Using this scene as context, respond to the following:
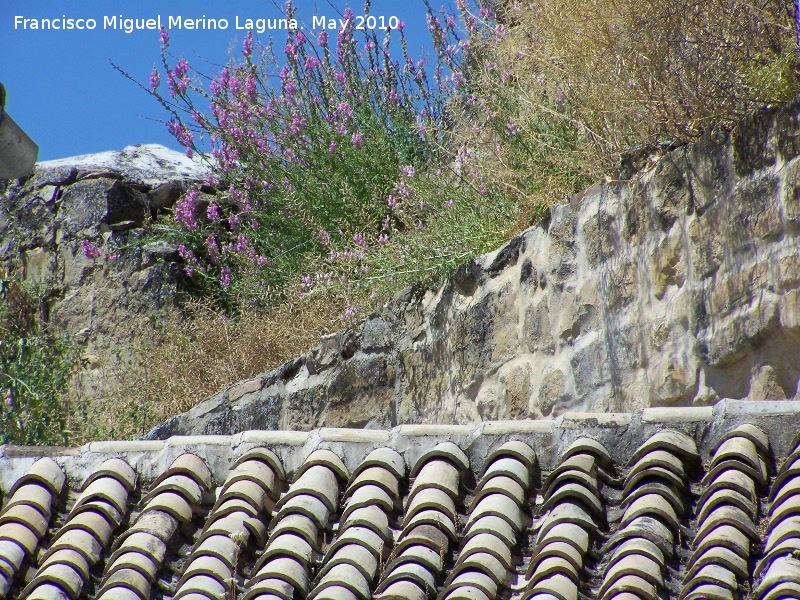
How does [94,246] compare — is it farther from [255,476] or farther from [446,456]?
[446,456]

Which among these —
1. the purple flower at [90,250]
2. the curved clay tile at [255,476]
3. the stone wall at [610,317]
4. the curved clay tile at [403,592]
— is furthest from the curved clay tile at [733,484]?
the purple flower at [90,250]

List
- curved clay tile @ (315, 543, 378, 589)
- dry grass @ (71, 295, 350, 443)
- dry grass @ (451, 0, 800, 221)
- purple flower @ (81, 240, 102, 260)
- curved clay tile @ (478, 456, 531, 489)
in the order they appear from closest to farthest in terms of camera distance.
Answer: curved clay tile @ (315, 543, 378, 589) < curved clay tile @ (478, 456, 531, 489) < dry grass @ (451, 0, 800, 221) < dry grass @ (71, 295, 350, 443) < purple flower @ (81, 240, 102, 260)

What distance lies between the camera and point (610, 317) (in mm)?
4539

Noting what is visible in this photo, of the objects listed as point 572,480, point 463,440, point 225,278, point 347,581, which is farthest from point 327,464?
point 225,278

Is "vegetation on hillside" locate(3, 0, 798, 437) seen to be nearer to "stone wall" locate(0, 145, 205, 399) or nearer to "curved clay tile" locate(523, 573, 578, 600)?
"stone wall" locate(0, 145, 205, 399)

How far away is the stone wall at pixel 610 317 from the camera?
12.4 feet

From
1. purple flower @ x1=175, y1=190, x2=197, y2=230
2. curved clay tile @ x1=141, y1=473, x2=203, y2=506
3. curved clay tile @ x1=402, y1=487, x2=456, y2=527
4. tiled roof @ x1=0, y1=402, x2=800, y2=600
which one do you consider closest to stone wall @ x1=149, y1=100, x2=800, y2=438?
tiled roof @ x1=0, y1=402, x2=800, y2=600

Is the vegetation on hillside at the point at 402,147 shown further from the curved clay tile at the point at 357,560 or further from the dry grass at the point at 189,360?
the curved clay tile at the point at 357,560

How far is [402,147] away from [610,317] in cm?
409

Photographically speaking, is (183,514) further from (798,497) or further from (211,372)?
(211,372)

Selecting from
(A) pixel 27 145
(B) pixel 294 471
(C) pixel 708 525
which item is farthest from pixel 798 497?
(A) pixel 27 145

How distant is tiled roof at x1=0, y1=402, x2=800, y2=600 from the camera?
121 inches

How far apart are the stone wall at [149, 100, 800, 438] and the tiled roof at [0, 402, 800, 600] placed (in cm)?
46

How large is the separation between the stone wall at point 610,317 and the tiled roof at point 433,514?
0.46 m
